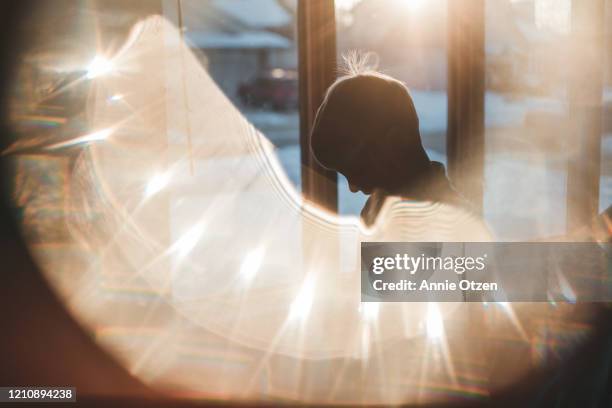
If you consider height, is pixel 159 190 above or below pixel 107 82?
below

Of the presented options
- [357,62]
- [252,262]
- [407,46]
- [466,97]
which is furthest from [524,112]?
[252,262]

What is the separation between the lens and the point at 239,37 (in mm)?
1546

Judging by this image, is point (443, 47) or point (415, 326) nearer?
point (415, 326)

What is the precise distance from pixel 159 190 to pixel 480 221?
3.40ft

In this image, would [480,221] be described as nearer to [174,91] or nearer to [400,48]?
[400,48]

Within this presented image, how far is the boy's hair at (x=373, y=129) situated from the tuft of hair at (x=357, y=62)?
84 mm

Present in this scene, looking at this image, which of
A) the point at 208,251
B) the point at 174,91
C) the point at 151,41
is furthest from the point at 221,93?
the point at 208,251

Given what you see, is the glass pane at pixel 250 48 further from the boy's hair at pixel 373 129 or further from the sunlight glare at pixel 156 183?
the sunlight glare at pixel 156 183

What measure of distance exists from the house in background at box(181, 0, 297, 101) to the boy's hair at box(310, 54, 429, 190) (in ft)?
0.90

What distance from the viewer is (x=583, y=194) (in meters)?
1.67

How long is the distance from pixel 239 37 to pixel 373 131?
564 millimetres

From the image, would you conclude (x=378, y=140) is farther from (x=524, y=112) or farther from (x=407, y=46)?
(x=524, y=112)

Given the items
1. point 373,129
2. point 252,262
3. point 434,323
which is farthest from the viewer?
point 252,262

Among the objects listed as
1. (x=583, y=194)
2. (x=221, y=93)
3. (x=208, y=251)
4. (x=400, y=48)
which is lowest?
(x=208, y=251)
